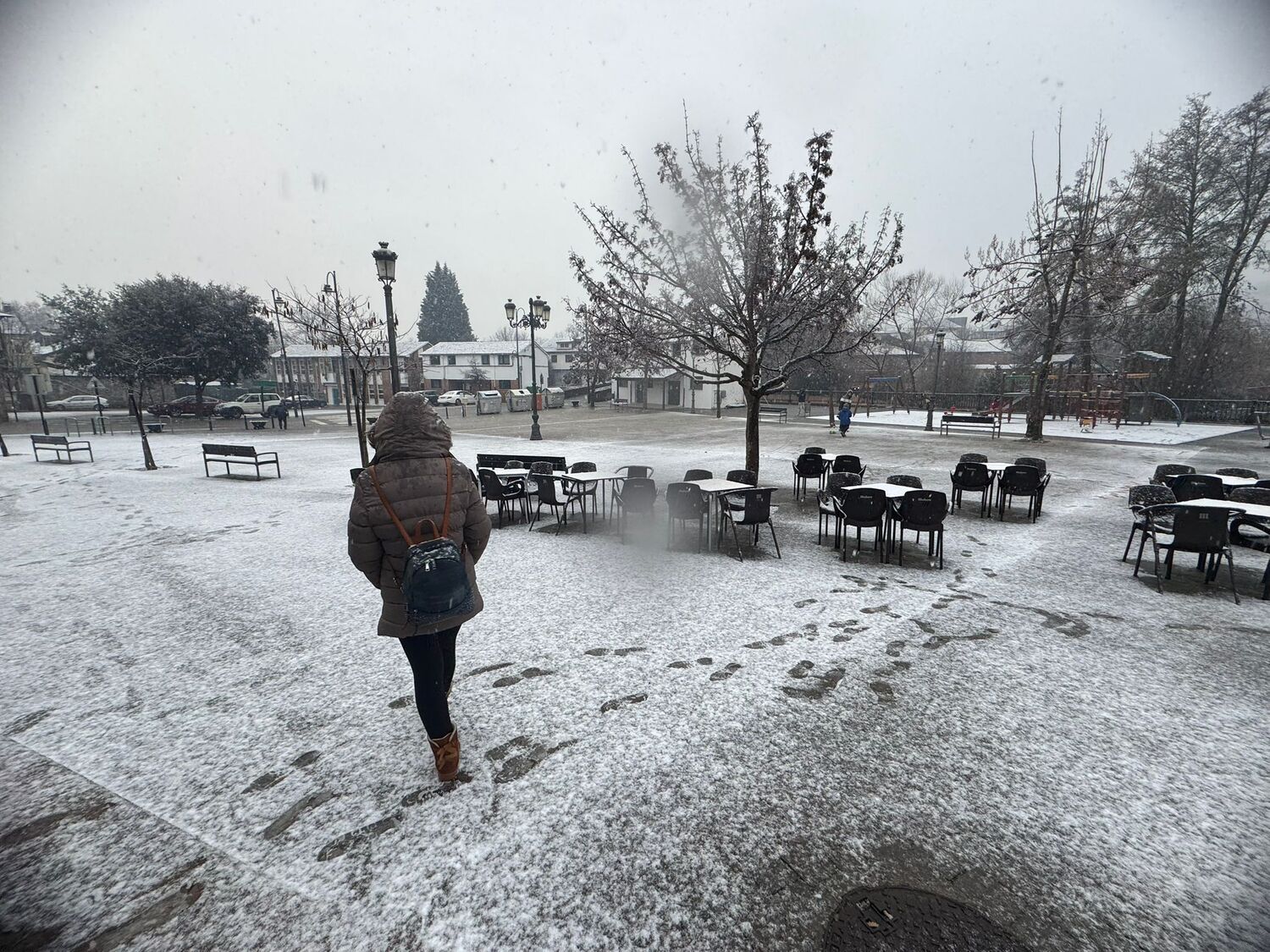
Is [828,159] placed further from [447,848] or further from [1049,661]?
[447,848]

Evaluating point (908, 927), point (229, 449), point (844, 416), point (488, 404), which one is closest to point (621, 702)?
point (908, 927)

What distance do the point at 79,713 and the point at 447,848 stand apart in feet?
11.0

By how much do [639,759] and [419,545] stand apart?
1908 mm

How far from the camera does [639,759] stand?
3375 millimetres

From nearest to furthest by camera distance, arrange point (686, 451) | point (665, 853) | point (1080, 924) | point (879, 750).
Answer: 1. point (1080, 924)
2. point (665, 853)
3. point (879, 750)
4. point (686, 451)

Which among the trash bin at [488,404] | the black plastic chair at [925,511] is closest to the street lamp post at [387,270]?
the black plastic chair at [925,511]

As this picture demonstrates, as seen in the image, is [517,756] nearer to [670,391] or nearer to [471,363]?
[670,391]

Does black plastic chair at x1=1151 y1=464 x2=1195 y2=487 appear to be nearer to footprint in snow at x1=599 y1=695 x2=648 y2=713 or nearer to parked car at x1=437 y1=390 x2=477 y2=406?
footprint in snow at x1=599 y1=695 x2=648 y2=713

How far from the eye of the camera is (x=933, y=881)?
254cm

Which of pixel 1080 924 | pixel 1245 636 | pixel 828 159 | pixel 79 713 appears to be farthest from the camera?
pixel 828 159

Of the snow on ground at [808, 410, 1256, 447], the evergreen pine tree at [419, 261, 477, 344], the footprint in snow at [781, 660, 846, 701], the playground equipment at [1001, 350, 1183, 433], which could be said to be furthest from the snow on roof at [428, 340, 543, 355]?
the footprint in snow at [781, 660, 846, 701]

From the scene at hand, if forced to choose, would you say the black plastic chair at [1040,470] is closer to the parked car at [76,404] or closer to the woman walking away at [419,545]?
the woman walking away at [419,545]

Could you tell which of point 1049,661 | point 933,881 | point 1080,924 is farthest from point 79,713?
point 1049,661

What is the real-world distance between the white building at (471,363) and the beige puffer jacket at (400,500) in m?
64.0
